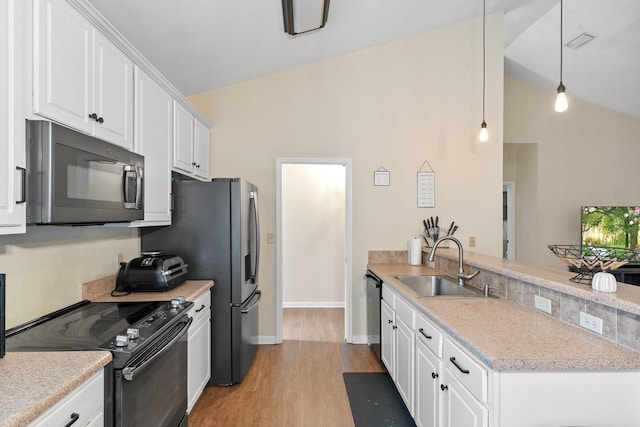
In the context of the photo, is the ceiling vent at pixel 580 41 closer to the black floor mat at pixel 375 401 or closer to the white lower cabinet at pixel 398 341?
the white lower cabinet at pixel 398 341

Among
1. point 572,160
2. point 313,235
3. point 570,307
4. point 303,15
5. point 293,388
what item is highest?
point 303,15

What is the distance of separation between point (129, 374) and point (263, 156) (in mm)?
2752

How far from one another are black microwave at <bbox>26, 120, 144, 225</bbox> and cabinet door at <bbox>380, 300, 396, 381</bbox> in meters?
2.01

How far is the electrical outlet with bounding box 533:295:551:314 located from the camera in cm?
180

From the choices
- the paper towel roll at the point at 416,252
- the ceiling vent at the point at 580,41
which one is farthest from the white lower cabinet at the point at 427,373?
the ceiling vent at the point at 580,41

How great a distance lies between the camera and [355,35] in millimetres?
3510

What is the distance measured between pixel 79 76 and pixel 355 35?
2.65 meters

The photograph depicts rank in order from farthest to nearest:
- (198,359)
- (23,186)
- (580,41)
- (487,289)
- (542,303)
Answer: (580,41) → (198,359) → (487,289) → (542,303) → (23,186)

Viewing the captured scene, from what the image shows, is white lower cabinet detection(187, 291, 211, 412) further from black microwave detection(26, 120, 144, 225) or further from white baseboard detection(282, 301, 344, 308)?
white baseboard detection(282, 301, 344, 308)

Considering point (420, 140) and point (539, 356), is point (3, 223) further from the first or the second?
point (420, 140)

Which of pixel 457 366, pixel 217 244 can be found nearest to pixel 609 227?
pixel 457 366

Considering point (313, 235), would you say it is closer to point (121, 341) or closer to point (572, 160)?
point (572, 160)

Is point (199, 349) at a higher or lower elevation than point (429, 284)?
lower

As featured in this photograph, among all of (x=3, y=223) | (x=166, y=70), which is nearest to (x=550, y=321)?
(x=3, y=223)
